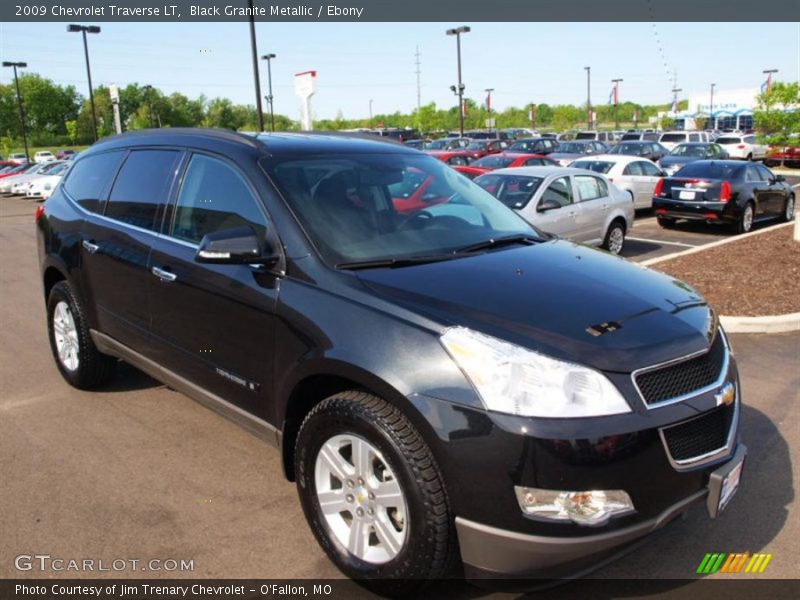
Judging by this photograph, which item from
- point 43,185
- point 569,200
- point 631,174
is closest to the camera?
point 569,200

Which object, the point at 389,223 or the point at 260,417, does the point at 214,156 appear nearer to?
the point at 389,223

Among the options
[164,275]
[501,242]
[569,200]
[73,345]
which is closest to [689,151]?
[569,200]

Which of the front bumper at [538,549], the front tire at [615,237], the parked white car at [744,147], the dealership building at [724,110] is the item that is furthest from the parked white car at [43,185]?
the dealership building at [724,110]

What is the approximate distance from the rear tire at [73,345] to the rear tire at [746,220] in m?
12.7

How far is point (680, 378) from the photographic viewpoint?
2.71 metres

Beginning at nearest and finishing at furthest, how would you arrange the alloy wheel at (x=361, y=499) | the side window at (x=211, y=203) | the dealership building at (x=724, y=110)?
the alloy wheel at (x=361, y=499)
the side window at (x=211, y=203)
the dealership building at (x=724, y=110)

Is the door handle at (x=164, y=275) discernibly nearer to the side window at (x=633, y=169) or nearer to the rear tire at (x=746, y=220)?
the rear tire at (x=746, y=220)

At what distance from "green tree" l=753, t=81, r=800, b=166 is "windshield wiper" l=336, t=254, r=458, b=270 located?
33.8 meters

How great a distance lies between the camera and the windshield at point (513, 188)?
10.4 meters

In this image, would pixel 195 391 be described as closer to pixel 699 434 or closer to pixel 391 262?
pixel 391 262

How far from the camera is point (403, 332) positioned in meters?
2.70

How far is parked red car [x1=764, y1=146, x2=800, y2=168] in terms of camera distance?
3362 cm

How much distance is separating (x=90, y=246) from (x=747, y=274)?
24.3 ft

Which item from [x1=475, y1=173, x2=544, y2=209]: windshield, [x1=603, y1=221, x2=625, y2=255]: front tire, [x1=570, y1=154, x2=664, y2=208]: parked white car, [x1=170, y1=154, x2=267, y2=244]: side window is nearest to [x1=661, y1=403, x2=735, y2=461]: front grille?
[x1=170, y1=154, x2=267, y2=244]: side window
